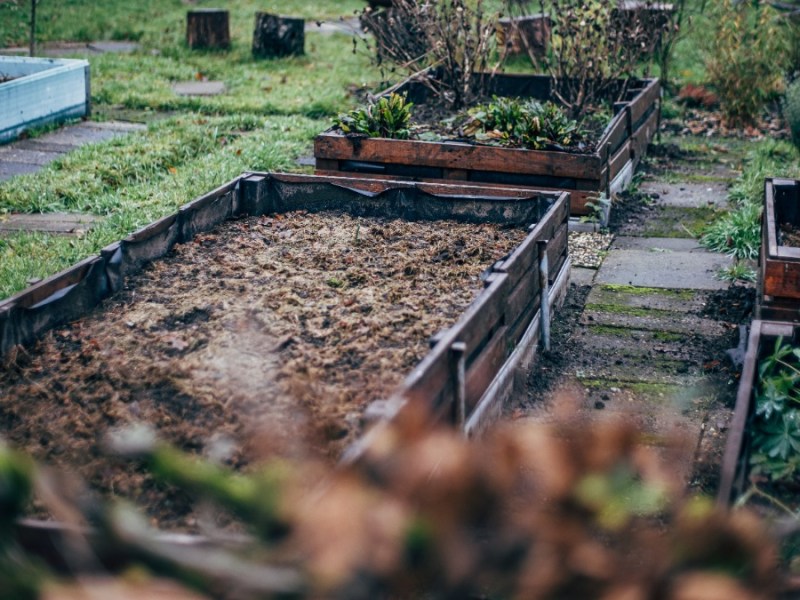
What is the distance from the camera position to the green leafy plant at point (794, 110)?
9.10m

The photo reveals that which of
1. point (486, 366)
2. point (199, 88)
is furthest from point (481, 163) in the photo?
point (199, 88)

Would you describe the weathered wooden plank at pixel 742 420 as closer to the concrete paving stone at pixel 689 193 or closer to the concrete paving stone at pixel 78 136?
the concrete paving stone at pixel 689 193

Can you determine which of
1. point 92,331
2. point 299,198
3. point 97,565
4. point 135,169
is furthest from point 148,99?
point 97,565

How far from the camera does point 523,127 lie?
7.54m

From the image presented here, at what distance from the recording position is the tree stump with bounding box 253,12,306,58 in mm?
13734

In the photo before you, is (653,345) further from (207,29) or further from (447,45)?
(207,29)

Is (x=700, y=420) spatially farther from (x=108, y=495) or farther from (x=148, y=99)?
(x=148, y=99)

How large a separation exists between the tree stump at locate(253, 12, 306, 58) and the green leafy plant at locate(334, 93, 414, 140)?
21.4 ft

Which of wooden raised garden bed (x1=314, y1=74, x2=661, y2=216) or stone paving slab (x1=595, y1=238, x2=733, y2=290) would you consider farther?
wooden raised garden bed (x1=314, y1=74, x2=661, y2=216)

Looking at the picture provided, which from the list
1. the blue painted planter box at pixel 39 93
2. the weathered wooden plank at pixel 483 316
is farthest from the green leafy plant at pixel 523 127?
the blue painted planter box at pixel 39 93

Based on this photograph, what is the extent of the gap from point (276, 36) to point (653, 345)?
984 cm

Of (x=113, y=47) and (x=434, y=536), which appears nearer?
(x=434, y=536)

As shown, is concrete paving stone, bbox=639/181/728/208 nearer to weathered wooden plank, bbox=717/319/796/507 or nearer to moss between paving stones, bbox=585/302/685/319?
moss between paving stones, bbox=585/302/685/319

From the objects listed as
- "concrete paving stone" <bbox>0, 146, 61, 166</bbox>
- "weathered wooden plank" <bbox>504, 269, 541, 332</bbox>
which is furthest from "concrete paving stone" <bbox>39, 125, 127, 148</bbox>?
"weathered wooden plank" <bbox>504, 269, 541, 332</bbox>
